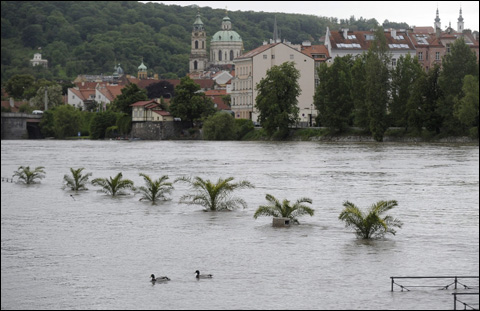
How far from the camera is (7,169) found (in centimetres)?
6769

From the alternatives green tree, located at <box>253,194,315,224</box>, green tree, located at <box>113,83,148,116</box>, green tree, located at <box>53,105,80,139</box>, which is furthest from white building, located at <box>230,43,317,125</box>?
green tree, located at <box>253,194,315,224</box>

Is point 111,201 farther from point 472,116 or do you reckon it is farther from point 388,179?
point 472,116

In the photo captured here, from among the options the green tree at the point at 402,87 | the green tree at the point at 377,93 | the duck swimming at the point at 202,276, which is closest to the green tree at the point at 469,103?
the green tree at the point at 402,87

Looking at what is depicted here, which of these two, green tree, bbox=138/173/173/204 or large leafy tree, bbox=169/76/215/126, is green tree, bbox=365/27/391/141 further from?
green tree, bbox=138/173/173/204

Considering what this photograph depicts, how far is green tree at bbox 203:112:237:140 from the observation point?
424ft

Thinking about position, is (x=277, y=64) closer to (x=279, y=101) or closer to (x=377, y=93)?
(x=279, y=101)

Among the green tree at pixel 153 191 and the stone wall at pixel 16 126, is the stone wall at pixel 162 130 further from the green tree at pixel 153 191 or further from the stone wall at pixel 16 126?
the green tree at pixel 153 191

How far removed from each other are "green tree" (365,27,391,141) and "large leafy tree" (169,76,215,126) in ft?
142

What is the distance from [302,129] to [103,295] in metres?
101

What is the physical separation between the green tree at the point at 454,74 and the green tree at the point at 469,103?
13.1ft

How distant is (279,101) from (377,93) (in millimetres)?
18092

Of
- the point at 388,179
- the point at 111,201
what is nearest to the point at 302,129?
the point at 388,179

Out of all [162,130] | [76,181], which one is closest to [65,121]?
[162,130]

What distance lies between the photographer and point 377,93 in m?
104
